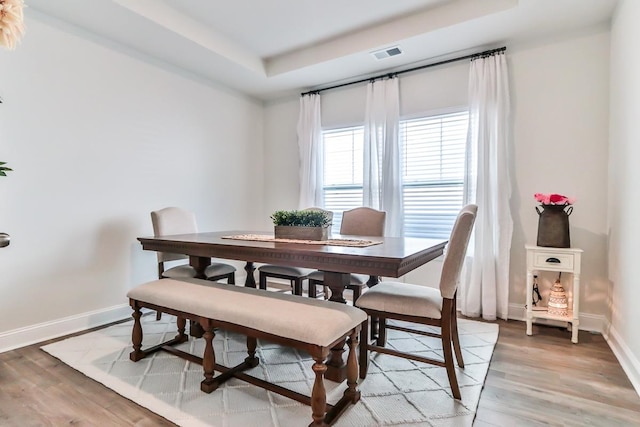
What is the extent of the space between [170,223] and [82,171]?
834 mm

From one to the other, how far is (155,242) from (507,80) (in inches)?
133

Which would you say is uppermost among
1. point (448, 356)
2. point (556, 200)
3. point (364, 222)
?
point (556, 200)

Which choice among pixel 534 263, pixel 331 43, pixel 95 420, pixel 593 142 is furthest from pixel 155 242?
pixel 593 142

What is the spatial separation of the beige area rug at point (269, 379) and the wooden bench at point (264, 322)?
7 centimetres

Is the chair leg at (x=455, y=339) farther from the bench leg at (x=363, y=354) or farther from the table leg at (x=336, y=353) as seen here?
the table leg at (x=336, y=353)

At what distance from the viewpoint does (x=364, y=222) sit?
3.13 meters

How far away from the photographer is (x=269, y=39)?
3.46 meters

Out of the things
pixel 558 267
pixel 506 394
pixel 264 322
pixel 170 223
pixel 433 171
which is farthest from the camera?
pixel 433 171

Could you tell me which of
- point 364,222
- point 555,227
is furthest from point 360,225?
point 555,227

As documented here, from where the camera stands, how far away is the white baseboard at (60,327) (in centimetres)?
246

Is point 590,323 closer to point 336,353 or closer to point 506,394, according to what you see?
point 506,394

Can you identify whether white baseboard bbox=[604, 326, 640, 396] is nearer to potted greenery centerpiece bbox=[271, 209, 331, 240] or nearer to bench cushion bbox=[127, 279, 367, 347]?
bench cushion bbox=[127, 279, 367, 347]

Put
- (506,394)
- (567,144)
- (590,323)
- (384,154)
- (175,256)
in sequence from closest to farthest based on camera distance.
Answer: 1. (506,394)
2. (590,323)
3. (567,144)
4. (175,256)
5. (384,154)

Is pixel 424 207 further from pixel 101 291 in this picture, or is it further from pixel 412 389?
pixel 101 291
